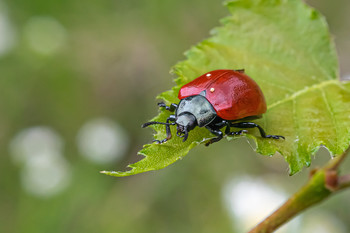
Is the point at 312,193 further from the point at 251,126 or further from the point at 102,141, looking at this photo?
the point at 102,141

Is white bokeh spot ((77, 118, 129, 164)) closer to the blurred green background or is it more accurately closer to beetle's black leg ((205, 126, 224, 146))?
the blurred green background

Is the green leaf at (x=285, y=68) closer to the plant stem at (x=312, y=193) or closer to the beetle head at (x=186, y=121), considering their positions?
the beetle head at (x=186, y=121)

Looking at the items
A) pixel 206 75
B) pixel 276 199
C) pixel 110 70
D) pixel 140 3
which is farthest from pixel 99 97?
pixel 206 75

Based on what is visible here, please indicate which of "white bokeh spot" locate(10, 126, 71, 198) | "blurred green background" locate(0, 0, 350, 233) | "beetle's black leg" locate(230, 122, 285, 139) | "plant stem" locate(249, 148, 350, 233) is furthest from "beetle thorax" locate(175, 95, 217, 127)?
"white bokeh spot" locate(10, 126, 71, 198)

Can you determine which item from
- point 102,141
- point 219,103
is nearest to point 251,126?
point 219,103

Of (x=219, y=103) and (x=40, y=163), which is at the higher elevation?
(x=219, y=103)
